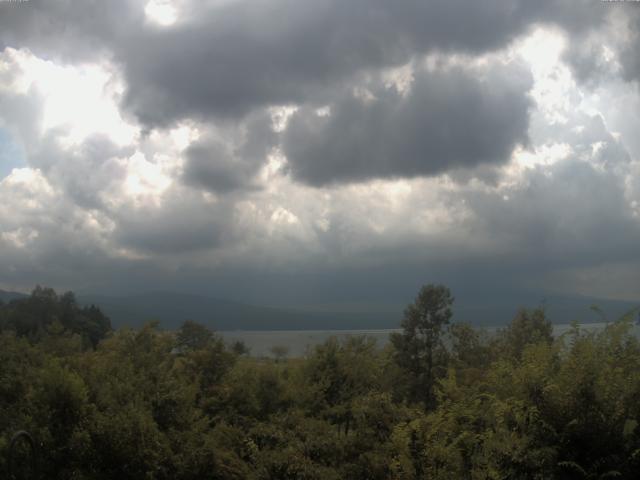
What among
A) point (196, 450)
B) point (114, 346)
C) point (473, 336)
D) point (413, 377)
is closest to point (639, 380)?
point (196, 450)

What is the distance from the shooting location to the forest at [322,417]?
10.4 metres

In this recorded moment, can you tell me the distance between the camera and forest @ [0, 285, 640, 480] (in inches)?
409

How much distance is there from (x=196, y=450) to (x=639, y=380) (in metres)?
11.9

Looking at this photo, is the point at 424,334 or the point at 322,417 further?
the point at 424,334

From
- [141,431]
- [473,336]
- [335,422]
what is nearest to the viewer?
[141,431]

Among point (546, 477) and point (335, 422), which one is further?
point (335, 422)

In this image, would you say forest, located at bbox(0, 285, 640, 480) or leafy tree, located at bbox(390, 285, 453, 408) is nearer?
forest, located at bbox(0, 285, 640, 480)

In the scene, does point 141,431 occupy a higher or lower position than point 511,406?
lower

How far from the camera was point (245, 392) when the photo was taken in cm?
2392

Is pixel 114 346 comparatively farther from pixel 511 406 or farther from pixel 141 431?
pixel 511 406

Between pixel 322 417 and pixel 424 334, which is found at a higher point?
pixel 424 334

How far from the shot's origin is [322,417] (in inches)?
856

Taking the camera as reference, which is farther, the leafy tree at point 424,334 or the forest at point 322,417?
the leafy tree at point 424,334

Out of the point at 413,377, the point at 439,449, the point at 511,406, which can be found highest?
the point at 511,406
